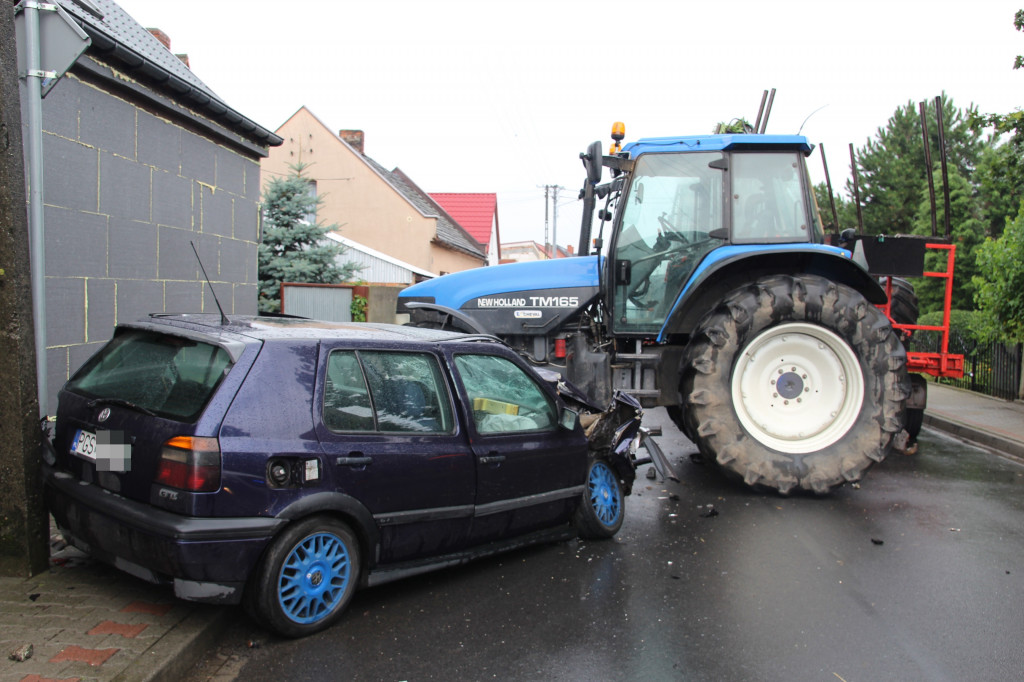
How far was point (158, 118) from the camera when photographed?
7.50 metres

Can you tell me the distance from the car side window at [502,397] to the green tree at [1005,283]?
9.35 meters

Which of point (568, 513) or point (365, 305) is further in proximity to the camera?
point (365, 305)

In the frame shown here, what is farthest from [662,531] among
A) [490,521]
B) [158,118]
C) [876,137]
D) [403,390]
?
[876,137]

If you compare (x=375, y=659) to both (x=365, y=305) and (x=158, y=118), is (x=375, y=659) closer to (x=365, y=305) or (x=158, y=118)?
Result: (x=158, y=118)

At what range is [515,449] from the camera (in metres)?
4.60

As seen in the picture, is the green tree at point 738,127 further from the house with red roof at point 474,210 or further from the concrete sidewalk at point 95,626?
the house with red roof at point 474,210

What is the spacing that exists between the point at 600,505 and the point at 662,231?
117 inches

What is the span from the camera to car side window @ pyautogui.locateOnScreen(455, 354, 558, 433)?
4.53 meters

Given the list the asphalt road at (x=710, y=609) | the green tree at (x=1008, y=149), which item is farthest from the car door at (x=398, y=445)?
the green tree at (x=1008, y=149)

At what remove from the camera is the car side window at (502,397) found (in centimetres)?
453

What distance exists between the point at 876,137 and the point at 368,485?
1539 inches

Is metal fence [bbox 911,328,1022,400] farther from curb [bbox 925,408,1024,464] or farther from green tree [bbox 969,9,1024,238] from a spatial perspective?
green tree [bbox 969,9,1024,238]

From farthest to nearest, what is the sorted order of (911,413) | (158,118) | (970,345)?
(970,345), (911,413), (158,118)

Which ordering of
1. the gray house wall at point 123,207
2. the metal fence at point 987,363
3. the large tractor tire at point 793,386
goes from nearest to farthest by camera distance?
the gray house wall at point 123,207 < the large tractor tire at point 793,386 < the metal fence at point 987,363
